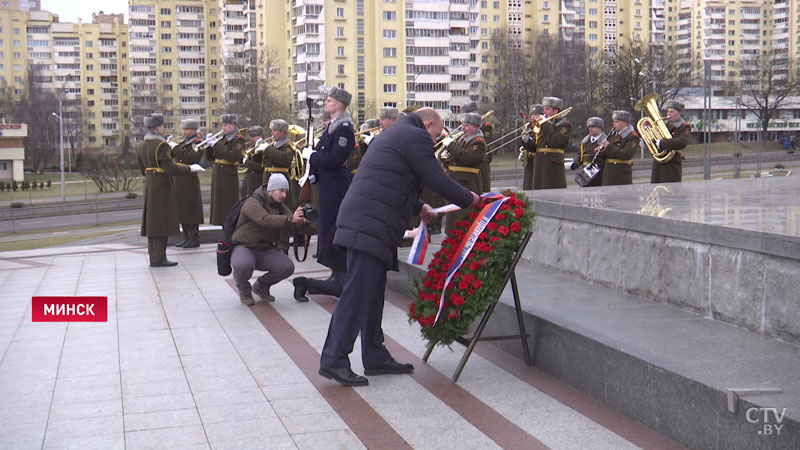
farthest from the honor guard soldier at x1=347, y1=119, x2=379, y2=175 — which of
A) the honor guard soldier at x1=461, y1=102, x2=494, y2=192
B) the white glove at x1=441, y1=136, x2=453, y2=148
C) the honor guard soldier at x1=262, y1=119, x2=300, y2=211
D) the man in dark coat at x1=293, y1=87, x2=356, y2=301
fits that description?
the man in dark coat at x1=293, y1=87, x2=356, y2=301

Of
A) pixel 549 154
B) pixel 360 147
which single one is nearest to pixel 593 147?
pixel 549 154

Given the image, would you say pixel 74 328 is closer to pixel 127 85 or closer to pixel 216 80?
A: pixel 216 80

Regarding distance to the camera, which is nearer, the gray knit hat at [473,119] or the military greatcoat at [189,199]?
the gray knit hat at [473,119]

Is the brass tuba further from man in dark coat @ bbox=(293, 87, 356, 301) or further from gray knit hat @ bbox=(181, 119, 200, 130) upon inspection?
gray knit hat @ bbox=(181, 119, 200, 130)

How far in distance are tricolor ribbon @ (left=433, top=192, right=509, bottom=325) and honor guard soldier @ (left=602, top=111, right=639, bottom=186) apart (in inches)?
320

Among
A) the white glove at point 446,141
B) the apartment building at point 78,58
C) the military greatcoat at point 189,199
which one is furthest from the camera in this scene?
the apartment building at point 78,58

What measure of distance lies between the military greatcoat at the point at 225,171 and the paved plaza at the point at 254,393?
6099 mm

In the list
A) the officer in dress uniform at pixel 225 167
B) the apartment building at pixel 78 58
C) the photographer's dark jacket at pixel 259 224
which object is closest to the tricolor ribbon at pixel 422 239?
the photographer's dark jacket at pixel 259 224

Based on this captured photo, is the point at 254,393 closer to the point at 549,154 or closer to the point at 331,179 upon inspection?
the point at 331,179

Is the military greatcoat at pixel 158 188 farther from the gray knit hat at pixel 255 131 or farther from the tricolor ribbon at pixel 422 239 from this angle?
the tricolor ribbon at pixel 422 239

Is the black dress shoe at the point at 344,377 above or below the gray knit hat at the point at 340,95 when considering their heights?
below

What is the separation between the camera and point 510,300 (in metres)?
7.46

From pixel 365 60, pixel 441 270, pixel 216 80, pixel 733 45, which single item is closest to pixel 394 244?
pixel 441 270

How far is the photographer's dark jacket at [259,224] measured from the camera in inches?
383
